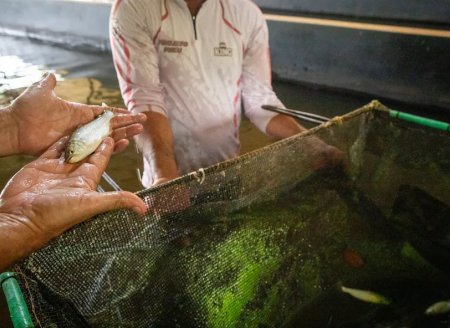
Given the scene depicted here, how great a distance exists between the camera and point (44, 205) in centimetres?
142

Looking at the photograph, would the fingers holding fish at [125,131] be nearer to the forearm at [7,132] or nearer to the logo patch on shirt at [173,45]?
the forearm at [7,132]

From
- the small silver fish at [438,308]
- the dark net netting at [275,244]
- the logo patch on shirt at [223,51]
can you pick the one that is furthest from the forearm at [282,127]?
the small silver fish at [438,308]

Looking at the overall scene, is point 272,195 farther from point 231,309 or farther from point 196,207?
point 231,309

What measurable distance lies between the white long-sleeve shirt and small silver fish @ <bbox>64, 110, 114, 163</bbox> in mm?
Result: 598

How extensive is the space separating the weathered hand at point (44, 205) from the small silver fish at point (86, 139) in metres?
0.12

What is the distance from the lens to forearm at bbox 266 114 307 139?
3.06 meters

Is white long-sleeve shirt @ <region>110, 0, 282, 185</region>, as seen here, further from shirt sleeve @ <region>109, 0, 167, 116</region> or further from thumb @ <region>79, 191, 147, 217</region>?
thumb @ <region>79, 191, 147, 217</region>

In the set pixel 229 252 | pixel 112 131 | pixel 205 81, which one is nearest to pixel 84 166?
pixel 112 131

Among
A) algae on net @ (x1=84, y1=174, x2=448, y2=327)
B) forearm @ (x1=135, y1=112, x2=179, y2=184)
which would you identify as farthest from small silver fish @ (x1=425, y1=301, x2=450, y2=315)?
forearm @ (x1=135, y1=112, x2=179, y2=184)

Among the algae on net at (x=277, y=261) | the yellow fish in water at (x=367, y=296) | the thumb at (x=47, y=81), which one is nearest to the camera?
the algae on net at (x=277, y=261)

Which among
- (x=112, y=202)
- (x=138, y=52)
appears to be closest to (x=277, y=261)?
(x=112, y=202)

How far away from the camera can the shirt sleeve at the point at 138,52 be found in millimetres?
2644

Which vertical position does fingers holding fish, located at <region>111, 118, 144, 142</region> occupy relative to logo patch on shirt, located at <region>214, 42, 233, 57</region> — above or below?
below

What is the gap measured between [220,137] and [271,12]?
7.52m
